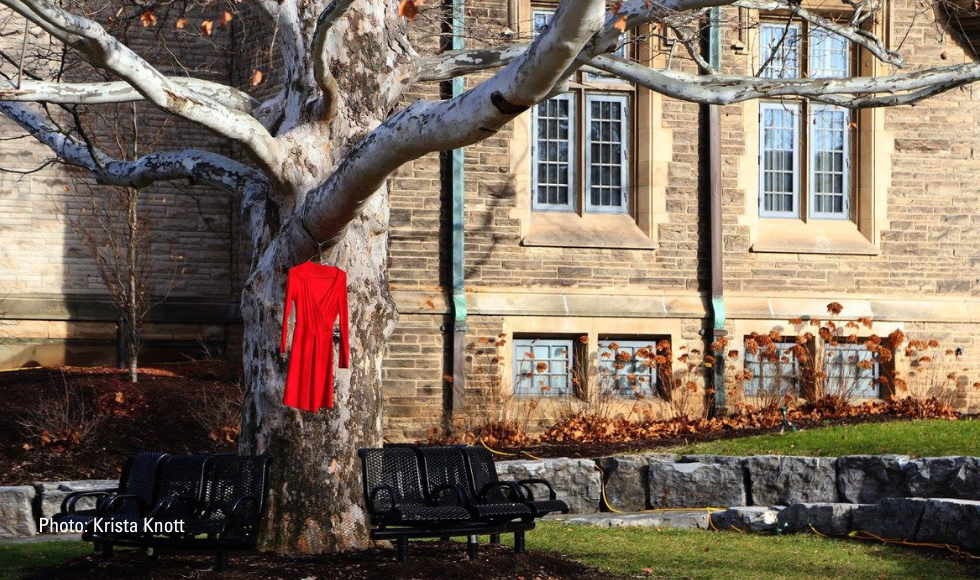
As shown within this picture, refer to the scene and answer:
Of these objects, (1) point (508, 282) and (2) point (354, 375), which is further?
(1) point (508, 282)

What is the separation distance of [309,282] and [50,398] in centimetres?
573

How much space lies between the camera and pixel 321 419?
845 cm

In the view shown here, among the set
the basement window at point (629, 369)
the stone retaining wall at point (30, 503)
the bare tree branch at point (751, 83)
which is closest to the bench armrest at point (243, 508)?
the stone retaining wall at point (30, 503)

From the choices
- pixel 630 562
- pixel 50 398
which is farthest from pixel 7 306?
pixel 630 562

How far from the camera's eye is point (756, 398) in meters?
15.9

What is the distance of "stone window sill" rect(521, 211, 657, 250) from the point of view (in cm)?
1564

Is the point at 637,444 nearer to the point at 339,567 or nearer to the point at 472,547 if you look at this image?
the point at 472,547

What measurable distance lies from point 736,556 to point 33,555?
481 cm

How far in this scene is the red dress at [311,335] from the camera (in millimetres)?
8227

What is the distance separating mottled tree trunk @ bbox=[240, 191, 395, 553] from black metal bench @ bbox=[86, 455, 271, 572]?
1.37 feet

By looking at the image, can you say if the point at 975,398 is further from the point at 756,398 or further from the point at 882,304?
the point at 756,398

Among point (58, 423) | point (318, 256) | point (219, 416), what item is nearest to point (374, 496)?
point (318, 256)

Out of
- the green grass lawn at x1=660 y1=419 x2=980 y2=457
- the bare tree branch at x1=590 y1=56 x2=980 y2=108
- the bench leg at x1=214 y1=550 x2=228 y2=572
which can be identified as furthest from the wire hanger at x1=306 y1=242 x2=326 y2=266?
the green grass lawn at x1=660 y1=419 x2=980 y2=457

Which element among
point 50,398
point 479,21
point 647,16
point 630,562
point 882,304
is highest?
point 479,21
